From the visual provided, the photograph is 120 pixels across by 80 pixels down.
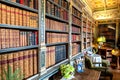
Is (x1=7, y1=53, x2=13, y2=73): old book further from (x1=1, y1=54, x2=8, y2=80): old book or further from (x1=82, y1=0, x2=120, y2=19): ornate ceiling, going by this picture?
(x1=82, y1=0, x2=120, y2=19): ornate ceiling

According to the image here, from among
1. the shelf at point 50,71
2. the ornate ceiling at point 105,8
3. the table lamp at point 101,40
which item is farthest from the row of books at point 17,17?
the table lamp at point 101,40

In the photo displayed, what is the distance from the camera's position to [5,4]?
1277 mm

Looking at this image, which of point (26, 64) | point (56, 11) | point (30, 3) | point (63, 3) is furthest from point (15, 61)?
point (63, 3)

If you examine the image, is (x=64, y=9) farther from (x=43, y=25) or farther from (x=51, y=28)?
(x=43, y=25)

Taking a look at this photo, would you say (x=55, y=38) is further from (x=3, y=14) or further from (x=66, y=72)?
(x=3, y=14)

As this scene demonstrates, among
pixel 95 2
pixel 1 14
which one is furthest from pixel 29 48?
pixel 95 2

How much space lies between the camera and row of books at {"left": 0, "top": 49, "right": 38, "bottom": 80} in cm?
127

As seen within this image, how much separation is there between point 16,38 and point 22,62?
280 millimetres

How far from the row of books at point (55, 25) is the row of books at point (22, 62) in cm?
50

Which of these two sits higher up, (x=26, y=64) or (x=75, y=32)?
(x=75, y=32)

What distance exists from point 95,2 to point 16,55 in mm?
5909

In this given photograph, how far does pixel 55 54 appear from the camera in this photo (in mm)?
2312

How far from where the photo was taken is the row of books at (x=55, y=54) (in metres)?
2.08

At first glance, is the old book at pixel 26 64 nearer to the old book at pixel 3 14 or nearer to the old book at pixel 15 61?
the old book at pixel 15 61
